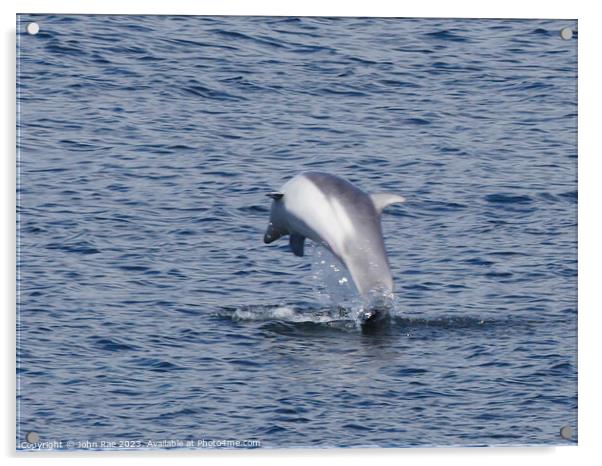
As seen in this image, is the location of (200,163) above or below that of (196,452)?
above

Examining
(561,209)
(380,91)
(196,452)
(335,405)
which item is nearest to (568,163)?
(561,209)

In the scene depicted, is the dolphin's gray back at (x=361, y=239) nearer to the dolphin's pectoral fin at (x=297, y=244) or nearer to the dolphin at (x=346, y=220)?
the dolphin at (x=346, y=220)

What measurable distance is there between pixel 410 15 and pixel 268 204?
2030 millimetres

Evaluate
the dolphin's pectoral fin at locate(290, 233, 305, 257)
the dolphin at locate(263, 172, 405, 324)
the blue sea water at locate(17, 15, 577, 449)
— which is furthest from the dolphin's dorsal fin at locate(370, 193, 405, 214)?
the dolphin's pectoral fin at locate(290, 233, 305, 257)

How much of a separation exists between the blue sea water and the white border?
10cm

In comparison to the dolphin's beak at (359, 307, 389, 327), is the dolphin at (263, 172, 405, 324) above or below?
above

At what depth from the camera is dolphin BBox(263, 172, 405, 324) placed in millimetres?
16906

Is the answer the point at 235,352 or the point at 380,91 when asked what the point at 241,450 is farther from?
the point at 380,91

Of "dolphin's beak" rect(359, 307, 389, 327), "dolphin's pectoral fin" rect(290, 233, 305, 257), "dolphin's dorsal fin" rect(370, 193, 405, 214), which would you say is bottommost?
"dolphin's beak" rect(359, 307, 389, 327)

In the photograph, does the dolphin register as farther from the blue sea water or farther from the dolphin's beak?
the blue sea water

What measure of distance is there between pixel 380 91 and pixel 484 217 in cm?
140

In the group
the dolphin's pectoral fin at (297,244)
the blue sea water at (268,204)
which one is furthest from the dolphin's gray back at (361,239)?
the dolphin's pectoral fin at (297,244)

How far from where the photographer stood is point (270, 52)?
16953 millimetres

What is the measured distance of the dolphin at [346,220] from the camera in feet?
55.5
